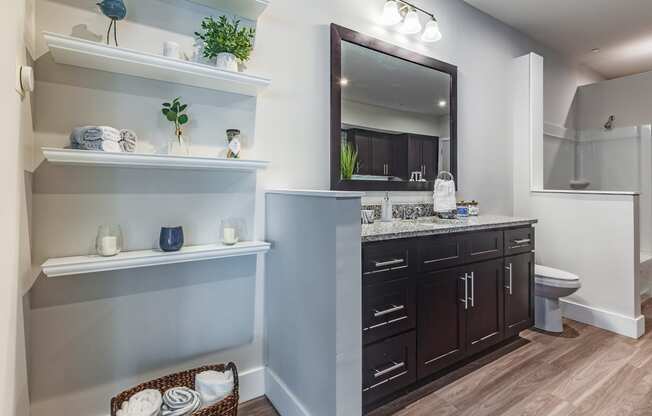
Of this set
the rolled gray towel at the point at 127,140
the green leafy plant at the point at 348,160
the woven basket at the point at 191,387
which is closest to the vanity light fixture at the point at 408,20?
the green leafy plant at the point at 348,160

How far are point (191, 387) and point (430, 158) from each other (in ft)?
7.12

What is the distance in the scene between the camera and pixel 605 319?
267 cm

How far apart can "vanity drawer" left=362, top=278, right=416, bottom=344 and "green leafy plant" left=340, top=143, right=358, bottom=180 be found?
778 millimetres

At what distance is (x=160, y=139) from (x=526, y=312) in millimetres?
2635

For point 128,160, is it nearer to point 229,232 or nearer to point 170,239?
point 170,239

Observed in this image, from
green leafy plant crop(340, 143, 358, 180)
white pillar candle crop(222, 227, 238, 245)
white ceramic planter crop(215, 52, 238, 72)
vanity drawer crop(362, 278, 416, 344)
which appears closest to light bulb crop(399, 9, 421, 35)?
green leafy plant crop(340, 143, 358, 180)

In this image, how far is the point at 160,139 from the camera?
154cm

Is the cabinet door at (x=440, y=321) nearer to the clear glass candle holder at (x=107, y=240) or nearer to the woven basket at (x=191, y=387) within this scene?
the woven basket at (x=191, y=387)

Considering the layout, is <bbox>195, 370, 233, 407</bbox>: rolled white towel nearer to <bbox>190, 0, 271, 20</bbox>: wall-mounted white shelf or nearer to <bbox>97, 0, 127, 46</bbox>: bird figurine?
<bbox>97, 0, 127, 46</bbox>: bird figurine

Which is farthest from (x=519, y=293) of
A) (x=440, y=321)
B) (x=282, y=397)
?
(x=282, y=397)

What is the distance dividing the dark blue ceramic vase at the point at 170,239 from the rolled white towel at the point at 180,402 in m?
0.59

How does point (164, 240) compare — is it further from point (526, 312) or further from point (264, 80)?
point (526, 312)

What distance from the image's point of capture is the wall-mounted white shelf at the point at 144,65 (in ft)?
3.95

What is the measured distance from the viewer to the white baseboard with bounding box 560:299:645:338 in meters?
2.52
